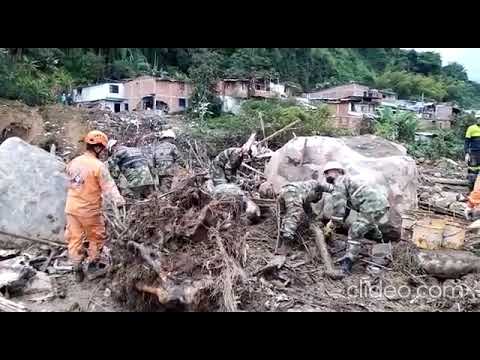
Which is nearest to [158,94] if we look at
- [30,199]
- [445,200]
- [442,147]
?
[30,199]

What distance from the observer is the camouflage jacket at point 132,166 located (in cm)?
531

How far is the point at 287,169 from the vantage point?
6.79 m

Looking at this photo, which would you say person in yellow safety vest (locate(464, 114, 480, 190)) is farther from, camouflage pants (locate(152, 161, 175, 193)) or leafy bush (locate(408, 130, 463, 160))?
camouflage pants (locate(152, 161, 175, 193))

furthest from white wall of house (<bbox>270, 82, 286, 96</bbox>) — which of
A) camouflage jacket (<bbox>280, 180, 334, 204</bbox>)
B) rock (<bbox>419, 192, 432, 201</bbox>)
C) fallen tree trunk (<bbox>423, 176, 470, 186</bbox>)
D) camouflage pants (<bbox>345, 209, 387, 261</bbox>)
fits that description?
camouflage pants (<bbox>345, 209, 387, 261</bbox>)

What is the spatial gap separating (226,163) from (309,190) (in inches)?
53.8

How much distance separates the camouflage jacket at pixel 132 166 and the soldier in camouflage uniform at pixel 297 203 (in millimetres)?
1390

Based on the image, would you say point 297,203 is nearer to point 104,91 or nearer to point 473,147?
point 473,147

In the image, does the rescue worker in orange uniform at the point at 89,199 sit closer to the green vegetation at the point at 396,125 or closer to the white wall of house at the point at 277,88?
the white wall of house at the point at 277,88

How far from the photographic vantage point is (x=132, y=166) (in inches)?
211

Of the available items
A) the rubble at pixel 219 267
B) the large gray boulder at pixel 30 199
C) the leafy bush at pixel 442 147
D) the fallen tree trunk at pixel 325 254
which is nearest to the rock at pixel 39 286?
the rubble at pixel 219 267

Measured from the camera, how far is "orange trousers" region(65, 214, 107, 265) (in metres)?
4.34

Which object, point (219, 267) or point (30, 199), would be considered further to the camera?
point (30, 199)
